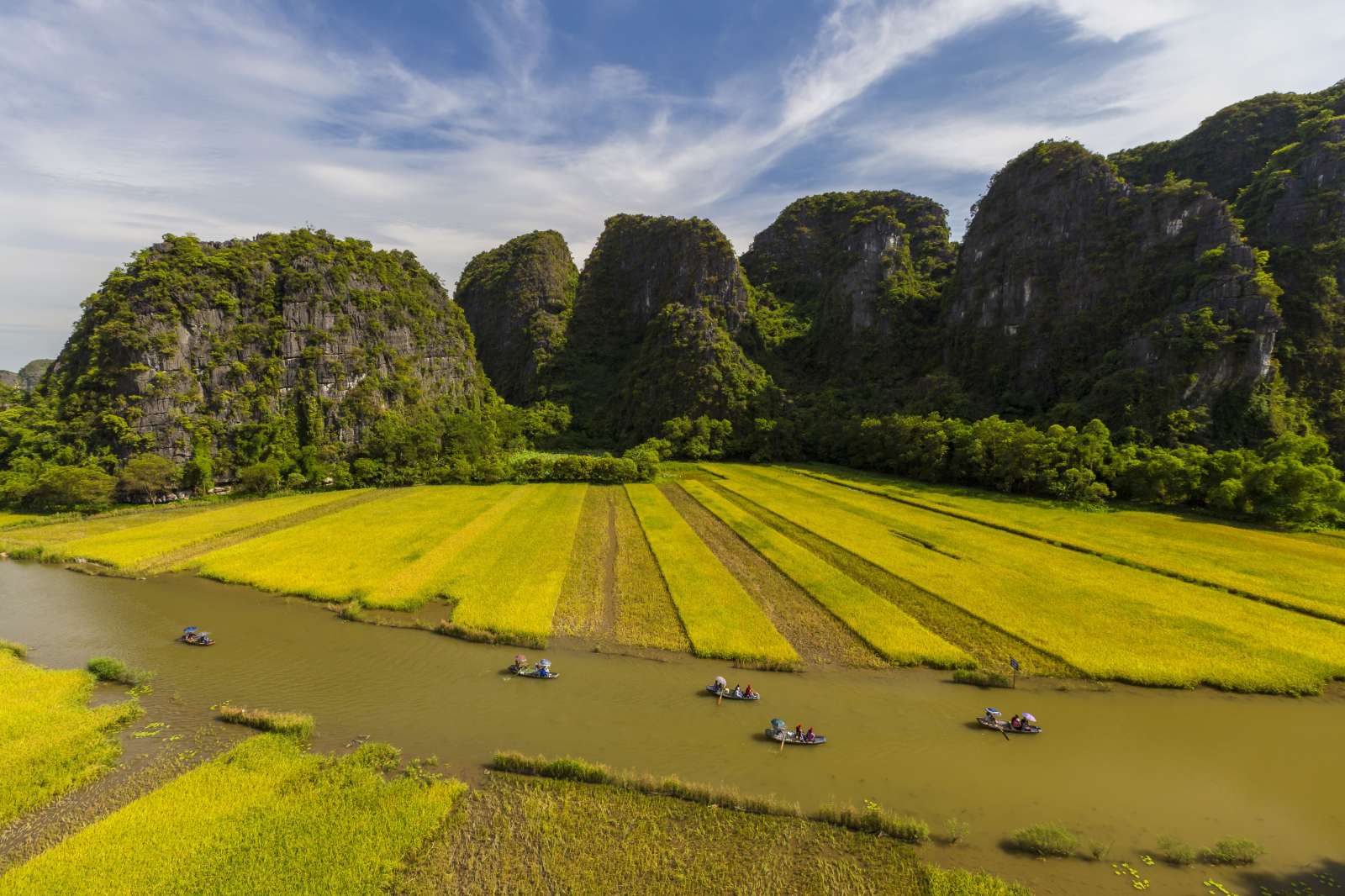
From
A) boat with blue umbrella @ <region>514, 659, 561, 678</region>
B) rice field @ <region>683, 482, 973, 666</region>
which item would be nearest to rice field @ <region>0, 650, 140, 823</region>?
boat with blue umbrella @ <region>514, 659, 561, 678</region>

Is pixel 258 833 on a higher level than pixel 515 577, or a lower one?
lower

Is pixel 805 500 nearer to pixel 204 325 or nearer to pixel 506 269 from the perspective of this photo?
pixel 204 325

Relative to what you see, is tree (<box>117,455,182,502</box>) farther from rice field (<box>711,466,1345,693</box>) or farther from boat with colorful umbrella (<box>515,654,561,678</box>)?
rice field (<box>711,466,1345,693</box>)

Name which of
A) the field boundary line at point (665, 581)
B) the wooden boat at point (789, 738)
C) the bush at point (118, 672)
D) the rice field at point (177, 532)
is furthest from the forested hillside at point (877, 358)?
the wooden boat at point (789, 738)

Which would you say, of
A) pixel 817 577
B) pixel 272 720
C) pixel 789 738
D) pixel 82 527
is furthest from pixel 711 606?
pixel 82 527

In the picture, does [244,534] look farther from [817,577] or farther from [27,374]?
[27,374]

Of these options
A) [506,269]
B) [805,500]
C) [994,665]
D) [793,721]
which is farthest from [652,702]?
[506,269]
